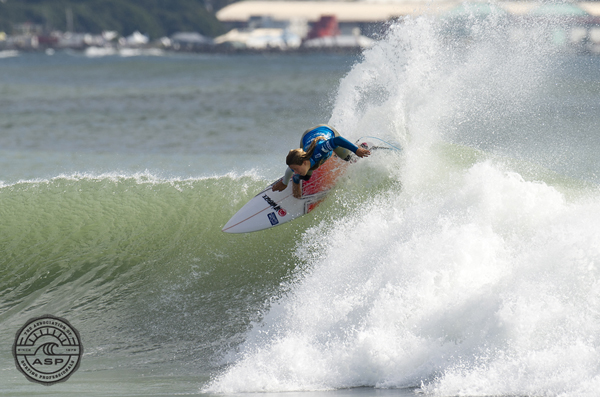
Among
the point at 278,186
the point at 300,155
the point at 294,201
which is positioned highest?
the point at 300,155

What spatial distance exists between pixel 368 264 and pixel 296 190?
160 cm

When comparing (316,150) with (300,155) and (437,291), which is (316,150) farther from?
(437,291)

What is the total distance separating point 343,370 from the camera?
16.9 ft

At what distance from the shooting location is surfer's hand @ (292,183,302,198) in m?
7.27

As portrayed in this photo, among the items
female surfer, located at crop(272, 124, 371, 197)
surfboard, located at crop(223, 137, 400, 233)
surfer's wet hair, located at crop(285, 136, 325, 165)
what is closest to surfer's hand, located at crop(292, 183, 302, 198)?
surfboard, located at crop(223, 137, 400, 233)

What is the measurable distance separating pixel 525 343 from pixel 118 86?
1441 inches

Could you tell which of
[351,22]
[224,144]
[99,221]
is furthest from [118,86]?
[351,22]

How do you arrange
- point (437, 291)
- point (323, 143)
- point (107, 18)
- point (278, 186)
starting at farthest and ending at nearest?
point (107, 18)
point (278, 186)
point (323, 143)
point (437, 291)

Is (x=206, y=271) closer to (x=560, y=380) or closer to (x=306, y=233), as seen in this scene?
(x=306, y=233)

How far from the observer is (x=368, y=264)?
20.0 feet
